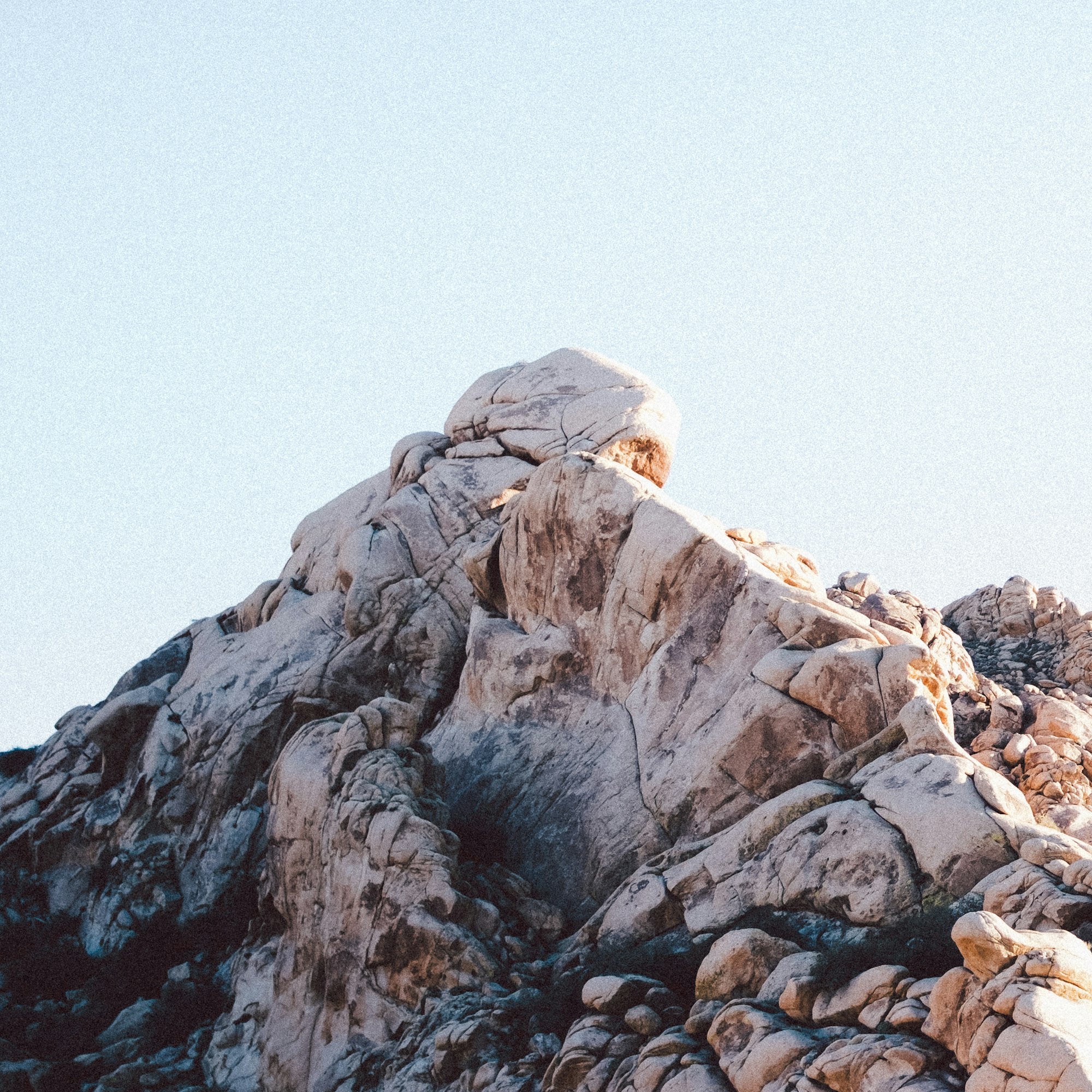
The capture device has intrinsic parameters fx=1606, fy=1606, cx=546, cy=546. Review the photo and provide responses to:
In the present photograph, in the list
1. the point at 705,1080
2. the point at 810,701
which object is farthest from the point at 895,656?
the point at 705,1080

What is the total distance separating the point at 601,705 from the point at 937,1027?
610 inches

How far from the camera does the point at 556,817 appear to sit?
33.4 meters

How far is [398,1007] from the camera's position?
98.1 feet

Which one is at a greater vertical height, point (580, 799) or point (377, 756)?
point (377, 756)

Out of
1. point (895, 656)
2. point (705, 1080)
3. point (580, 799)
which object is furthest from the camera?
point (580, 799)

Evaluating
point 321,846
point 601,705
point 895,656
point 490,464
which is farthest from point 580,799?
point 490,464

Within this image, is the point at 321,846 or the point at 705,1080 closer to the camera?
the point at 705,1080

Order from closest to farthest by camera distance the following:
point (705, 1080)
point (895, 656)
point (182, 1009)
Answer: point (705, 1080) < point (895, 656) < point (182, 1009)

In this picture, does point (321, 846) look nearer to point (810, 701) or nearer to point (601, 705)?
point (601, 705)

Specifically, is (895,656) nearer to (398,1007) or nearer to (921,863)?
(921,863)

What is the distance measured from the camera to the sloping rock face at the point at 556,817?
22.6 metres

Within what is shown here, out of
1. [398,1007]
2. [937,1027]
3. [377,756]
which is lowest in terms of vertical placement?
[937,1027]

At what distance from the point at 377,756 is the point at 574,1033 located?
10.1 m

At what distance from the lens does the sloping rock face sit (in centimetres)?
2258
